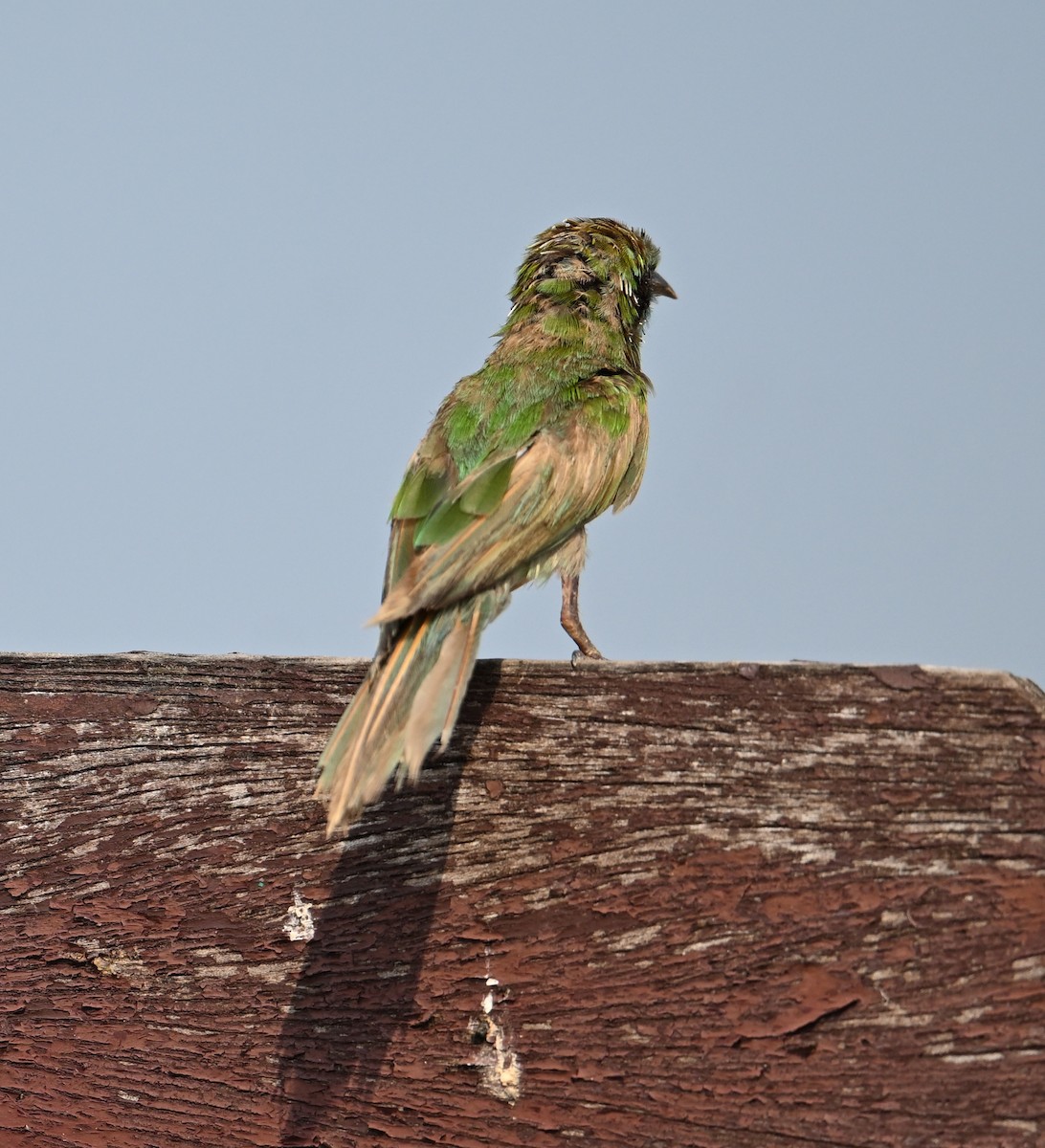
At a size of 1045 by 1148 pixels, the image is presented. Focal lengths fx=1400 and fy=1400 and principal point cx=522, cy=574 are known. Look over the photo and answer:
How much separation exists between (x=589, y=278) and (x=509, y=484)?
5.88 ft

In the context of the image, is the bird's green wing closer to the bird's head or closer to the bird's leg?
the bird's leg

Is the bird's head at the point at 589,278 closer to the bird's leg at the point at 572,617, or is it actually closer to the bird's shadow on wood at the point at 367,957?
the bird's leg at the point at 572,617

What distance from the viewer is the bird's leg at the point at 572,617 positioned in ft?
13.8

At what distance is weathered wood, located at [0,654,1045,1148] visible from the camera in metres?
1.98

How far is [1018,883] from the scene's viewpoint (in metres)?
1.92

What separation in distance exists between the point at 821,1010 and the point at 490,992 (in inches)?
24.2

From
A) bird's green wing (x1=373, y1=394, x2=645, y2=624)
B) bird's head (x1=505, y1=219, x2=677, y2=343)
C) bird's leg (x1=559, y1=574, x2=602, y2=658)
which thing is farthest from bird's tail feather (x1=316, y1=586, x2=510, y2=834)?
bird's head (x1=505, y1=219, x2=677, y2=343)

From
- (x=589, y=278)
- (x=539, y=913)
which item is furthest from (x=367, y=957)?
(x=589, y=278)

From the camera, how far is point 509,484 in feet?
12.5

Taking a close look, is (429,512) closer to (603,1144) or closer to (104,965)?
(104,965)

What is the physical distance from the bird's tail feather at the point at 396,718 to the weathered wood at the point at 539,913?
0.30 ft

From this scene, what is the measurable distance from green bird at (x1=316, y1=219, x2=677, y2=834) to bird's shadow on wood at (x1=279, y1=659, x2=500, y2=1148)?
0.09 metres

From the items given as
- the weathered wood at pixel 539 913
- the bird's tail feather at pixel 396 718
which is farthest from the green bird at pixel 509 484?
the weathered wood at pixel 539 913

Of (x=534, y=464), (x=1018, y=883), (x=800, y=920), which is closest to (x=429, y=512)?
(x=534, y=464)
